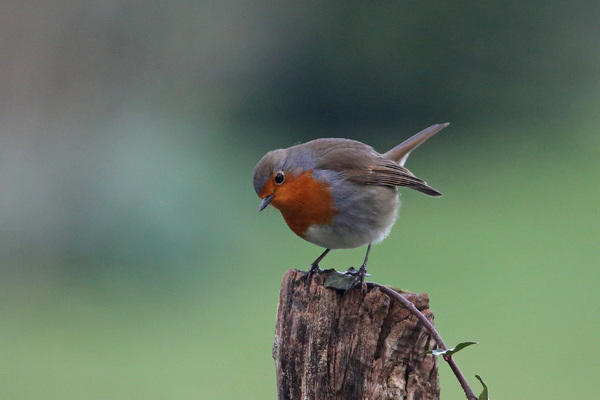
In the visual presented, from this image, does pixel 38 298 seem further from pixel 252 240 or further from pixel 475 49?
pixel 475 49

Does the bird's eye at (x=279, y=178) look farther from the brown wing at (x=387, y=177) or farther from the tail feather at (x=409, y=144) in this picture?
the tail feather at (x=409, y=144)

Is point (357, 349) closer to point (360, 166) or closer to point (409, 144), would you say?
point (360, 166)

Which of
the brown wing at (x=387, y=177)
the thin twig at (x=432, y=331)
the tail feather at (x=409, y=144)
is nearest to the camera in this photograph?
the thin twig at (x=432, y=331)

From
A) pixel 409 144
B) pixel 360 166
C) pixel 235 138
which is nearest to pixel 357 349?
pixel 360 166

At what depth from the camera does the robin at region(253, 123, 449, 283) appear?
3.13 meters

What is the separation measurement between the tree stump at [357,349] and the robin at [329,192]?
747 millimetres

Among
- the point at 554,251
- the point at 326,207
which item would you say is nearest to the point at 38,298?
the point at 554,251

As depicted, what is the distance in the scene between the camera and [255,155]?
36.0 feet

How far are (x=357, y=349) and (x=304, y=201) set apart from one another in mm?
1000

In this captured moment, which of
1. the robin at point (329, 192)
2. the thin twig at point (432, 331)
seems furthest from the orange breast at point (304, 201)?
the thin twig at point (432, 331)

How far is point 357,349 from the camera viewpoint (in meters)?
2.24

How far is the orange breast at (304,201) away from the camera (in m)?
3.13

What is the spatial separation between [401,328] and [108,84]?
8.55m

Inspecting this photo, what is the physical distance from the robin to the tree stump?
0.75 m
